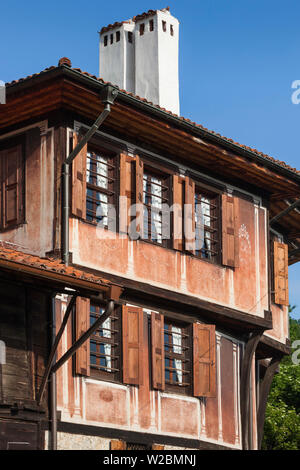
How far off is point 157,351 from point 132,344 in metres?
0.62

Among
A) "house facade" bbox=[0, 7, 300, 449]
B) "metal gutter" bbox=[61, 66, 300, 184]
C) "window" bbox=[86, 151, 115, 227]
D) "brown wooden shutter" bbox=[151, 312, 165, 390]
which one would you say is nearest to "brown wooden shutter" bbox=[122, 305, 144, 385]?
"house facade" bbox=[0, 7, 300, 449]

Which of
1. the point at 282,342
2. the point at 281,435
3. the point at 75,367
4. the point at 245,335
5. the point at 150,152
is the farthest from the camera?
the point at 281,435

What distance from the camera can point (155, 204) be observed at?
1961 cm

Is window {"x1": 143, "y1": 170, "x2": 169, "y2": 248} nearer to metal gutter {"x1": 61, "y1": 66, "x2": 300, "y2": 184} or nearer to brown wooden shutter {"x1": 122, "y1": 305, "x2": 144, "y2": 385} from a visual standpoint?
metal gutter {"x1": 61, "y1": 66, "x2": 300, "y2": 184}

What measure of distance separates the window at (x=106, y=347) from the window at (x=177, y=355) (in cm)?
127

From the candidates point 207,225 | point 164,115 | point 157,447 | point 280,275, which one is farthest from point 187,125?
point 157,447

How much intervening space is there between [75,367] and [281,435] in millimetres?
16730

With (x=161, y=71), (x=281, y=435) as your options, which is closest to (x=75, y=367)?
(x=161, y=71)

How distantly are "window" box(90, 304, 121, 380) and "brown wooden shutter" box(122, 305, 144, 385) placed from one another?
0.13 m

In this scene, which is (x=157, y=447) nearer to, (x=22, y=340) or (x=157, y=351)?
(x=157, y=351)

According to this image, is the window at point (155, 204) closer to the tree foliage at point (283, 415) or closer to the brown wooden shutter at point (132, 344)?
the brown wooden shutter at point (132, 344)

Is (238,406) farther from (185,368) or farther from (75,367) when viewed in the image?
(75,367)

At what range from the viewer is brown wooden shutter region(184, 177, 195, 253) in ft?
65.0
